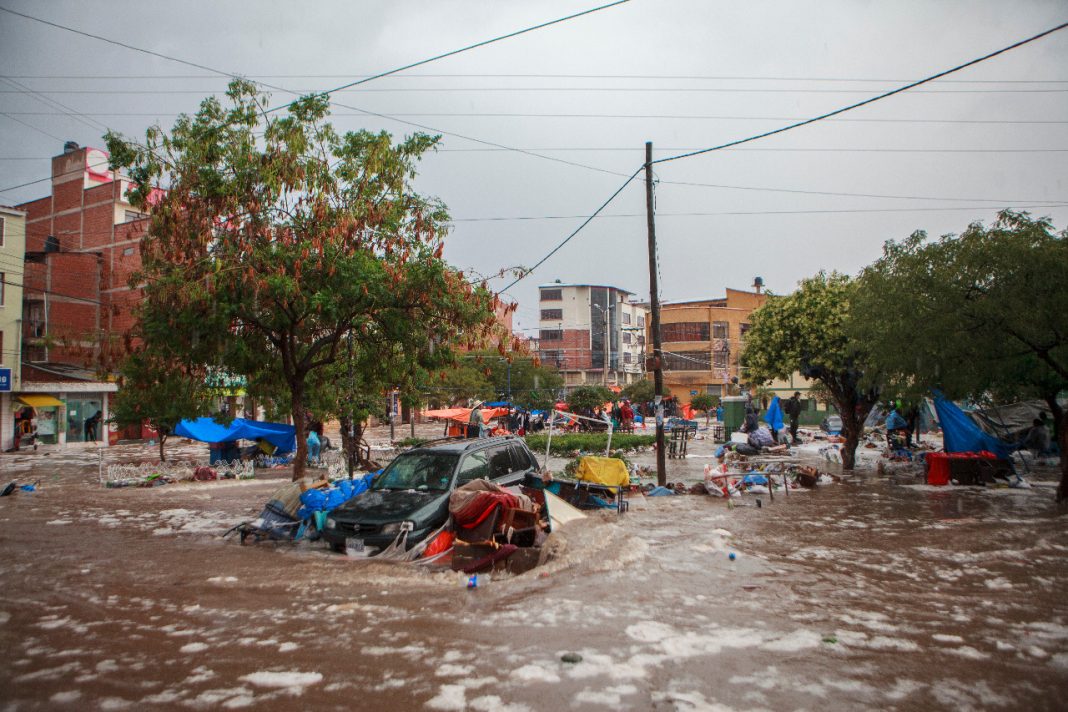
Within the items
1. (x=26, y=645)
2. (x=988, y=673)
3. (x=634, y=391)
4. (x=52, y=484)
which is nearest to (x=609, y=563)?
(x=988, y=673)

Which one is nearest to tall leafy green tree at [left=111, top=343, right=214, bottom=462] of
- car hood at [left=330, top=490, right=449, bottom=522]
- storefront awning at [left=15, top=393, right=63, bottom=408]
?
car hood at [left=330, top=490, right=449, bottom=522]

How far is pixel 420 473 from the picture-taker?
1076 cm

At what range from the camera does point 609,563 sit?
945cm

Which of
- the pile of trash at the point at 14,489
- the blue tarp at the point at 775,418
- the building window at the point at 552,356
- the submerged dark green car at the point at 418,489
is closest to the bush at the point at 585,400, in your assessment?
the blue tarp at the point at 775,418

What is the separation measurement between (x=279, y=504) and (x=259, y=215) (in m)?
5.03

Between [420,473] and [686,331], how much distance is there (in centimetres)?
6226

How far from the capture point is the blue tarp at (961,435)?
18891 mm

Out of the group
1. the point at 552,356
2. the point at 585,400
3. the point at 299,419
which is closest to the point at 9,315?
the point at 299,419

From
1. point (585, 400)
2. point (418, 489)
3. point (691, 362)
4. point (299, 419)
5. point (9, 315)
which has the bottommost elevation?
point (418, 489)

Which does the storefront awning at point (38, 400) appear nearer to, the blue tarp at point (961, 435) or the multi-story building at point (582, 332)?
the blue tarp at point (961, 435)

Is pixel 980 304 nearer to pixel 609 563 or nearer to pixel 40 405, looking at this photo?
pixel 609 563

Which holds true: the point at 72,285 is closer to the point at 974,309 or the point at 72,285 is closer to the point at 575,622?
the point at 575,622

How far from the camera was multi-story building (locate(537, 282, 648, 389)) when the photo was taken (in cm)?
8194

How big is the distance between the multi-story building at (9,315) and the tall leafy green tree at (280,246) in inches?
1022
